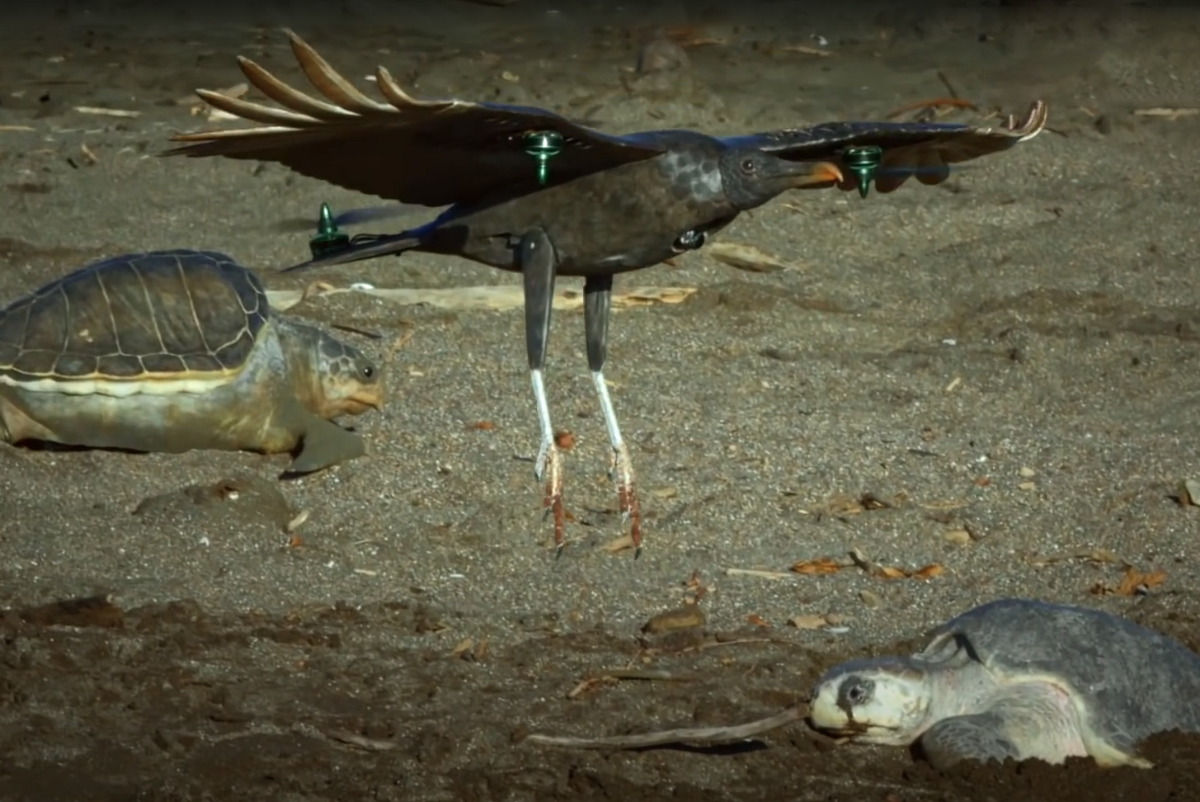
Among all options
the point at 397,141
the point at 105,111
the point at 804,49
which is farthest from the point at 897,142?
the point at 804,49

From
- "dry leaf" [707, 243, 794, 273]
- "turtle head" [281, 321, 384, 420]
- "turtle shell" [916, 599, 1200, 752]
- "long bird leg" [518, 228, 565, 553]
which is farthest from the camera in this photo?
"dry leaf" [707, 243, 794, 273]

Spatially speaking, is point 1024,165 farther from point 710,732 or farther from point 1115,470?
point 710,732

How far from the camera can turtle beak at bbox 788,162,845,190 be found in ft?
14.1

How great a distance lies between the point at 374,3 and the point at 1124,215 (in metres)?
5.34

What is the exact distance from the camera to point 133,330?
6238 millimetres

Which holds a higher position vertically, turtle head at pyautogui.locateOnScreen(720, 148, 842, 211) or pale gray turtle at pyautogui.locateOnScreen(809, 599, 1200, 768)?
turtle head at pyautogui.locateOnScreen(720, 148, 842, 211)

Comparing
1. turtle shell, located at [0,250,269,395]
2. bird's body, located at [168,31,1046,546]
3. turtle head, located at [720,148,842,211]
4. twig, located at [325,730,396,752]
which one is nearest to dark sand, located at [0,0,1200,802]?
twig, located at [325,730,396,752]

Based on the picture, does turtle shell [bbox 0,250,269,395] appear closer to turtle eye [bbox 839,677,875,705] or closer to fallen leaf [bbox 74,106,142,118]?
turtle eye [bbox 839,677,875,705]

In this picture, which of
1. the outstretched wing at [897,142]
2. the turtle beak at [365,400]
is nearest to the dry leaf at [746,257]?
the turtle beak at [365,400]

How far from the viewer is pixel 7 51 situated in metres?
11.3

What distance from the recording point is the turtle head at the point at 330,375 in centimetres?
650

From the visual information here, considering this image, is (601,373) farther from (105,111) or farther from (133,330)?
(105,111)

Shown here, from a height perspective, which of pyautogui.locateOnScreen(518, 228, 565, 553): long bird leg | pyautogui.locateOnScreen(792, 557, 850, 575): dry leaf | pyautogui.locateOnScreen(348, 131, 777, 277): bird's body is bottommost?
pyautogui.locateOnScreen(792, 557, 850, 575): dry leaf

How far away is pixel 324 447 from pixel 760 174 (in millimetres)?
2295
